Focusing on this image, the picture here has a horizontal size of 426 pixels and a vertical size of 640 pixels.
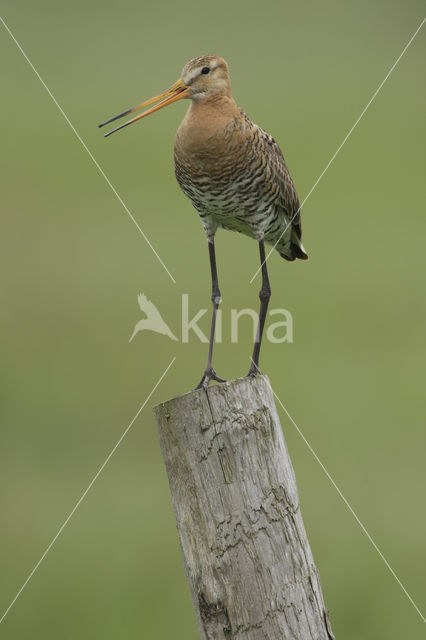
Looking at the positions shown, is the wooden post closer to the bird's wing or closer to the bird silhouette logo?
the bird's wing

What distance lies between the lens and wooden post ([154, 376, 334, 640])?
3977 millimetres

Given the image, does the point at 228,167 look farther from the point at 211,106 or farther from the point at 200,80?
the point at 200,80

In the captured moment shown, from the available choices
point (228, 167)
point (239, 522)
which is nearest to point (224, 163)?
point (228, 167)

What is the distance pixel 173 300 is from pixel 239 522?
1083 cm

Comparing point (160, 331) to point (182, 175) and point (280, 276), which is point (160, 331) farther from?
point (182, 175)

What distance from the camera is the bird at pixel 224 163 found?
18.2ft

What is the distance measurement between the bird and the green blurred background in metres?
3.78

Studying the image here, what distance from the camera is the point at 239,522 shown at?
402 centimetres

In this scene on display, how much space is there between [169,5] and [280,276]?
870 cm

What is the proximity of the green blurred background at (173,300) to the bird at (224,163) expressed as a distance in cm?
378

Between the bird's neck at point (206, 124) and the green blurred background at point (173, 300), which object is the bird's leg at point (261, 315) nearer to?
the bird's neck at point (206, 124)

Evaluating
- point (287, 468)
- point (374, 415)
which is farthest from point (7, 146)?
point (287, 468)

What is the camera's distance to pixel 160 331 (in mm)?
14219

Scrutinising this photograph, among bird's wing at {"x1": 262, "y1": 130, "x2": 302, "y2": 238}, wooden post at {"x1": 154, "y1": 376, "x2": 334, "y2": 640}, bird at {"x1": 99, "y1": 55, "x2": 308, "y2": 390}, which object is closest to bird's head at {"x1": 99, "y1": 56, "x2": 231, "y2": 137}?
bird at {"x1": 99, "y1": 55, "x2": 308, "y2": 390}
